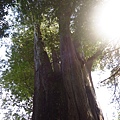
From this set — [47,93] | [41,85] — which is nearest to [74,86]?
[47,93]

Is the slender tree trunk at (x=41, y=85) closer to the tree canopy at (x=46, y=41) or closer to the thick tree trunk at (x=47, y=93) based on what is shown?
the thick tree trunk at (x=47, y=93)

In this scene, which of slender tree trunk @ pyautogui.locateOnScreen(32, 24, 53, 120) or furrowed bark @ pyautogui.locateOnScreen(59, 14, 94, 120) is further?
slender tree trunk @ pyautogui.locateOnScreen(32, 24, 53, 120)

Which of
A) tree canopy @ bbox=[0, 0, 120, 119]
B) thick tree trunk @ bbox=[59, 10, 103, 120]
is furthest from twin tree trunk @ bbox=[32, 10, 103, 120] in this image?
tree canopy @ bbox=[0, 0, 120, 119]

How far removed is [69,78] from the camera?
16.5 feet

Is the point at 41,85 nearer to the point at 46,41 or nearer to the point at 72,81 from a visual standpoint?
the point at 72,81

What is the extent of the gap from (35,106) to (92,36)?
11.4 feet

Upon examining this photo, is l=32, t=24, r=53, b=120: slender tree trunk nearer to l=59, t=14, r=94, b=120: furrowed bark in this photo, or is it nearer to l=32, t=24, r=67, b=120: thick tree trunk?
l=32, t=24, r=67, b=120: thick tree trunk

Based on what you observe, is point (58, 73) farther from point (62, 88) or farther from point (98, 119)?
point (98, 119)

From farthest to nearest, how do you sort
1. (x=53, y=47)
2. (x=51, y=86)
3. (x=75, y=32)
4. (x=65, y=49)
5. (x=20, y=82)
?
1. (x=20, y=82)
2. (x=53, y=47)
3. (x=75, y=32)
4. (x=65, y=49)
5. (x=51, y=86)

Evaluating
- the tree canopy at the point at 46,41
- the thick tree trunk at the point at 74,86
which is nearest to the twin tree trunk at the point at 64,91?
the thick tree trunk at the point at 74,86

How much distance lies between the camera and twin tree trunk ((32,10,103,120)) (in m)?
4.38

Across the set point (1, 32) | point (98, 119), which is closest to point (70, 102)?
point (98, 119)

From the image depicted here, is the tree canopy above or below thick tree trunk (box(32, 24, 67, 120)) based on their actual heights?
above

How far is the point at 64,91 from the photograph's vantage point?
500 centimetres
